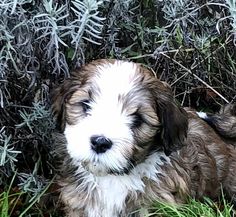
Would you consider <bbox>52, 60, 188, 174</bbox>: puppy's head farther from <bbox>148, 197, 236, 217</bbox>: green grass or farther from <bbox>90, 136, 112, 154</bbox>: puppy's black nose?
<bbox>148, 197, 236, 217</bbox>: green grass

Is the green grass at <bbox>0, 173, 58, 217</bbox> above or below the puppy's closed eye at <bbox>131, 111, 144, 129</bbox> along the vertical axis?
below

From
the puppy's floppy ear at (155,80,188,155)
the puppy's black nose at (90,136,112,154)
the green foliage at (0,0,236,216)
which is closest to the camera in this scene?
the puppy's black nose at (90,136,112,154)

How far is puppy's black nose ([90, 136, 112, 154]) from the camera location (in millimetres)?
5090

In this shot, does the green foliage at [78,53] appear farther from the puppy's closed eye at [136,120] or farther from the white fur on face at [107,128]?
the puppy's closed eye at [136,120]

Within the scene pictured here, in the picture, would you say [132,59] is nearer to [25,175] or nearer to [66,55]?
[66,55]

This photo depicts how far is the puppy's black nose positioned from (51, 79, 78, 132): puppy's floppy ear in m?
0.50

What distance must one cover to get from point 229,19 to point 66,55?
1.28m

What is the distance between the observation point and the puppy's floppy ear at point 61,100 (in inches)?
219

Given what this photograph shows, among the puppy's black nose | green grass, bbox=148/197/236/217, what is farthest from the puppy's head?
green grass, bbox=148/197/236/217

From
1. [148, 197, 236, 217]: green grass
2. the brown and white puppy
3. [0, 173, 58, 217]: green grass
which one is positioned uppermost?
the brown and white puppy

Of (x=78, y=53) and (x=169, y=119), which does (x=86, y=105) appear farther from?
(x=78, y=53)

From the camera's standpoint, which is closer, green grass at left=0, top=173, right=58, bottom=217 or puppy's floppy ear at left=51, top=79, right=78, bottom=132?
puppy's floppy ear at left=51, top=79, right=78, bottom=132

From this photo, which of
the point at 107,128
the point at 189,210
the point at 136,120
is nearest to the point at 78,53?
the point at 136,120

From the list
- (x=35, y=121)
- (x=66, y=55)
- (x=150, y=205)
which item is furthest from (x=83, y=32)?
(x=150, y=205)
